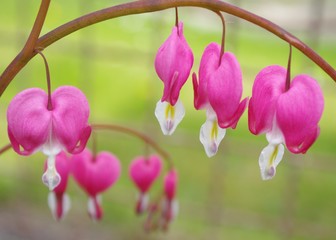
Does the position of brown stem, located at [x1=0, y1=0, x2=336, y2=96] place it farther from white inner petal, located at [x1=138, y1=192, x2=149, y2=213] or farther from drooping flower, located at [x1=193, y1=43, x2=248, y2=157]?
white inner petal, located at [x1=138, y1=192, x2=149, y2=213]

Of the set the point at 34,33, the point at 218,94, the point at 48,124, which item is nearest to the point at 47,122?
the point at 48,124

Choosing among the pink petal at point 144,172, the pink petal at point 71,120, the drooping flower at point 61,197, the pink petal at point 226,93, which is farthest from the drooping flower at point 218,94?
the pink petal at point 144,172

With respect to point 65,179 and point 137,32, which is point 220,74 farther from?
point 137,32

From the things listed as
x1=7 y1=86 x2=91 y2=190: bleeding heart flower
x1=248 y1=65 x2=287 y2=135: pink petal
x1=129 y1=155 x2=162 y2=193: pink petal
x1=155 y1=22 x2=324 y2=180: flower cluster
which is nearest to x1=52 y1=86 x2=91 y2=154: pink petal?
x1=7 y1=86 x2=91 y2=190: bleeding heart flower

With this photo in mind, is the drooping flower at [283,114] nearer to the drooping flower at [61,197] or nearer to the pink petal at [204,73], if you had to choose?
the pink petal at [204,73]

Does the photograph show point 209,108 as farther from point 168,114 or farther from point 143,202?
point 143,202

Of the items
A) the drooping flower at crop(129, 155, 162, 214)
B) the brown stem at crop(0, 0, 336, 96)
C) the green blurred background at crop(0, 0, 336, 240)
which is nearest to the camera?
the brown stem at crop(0, 0, 336, 96)
